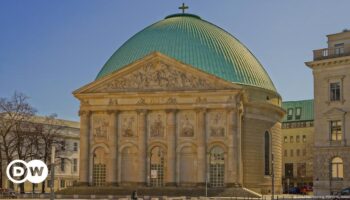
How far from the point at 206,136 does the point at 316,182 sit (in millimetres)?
15079

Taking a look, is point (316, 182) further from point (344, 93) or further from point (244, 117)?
point (244, 117)

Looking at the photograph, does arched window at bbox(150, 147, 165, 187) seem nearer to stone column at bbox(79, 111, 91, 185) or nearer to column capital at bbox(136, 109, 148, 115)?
column capital at bbox(136, 109, 148, 115)

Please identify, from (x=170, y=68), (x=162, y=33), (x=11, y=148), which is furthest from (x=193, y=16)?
(x=11, y=148)

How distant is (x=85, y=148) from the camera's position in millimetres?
85562

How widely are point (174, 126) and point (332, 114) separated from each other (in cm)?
1959

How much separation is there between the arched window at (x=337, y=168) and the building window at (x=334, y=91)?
658 centimetres

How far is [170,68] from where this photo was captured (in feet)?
273

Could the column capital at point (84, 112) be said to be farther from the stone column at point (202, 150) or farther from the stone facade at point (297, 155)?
the stone facade at point (297, 155)

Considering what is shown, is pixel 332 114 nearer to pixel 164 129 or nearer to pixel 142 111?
pixel 164 129

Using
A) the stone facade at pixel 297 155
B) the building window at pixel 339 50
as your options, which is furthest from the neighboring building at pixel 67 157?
the building window at pixel 339 50

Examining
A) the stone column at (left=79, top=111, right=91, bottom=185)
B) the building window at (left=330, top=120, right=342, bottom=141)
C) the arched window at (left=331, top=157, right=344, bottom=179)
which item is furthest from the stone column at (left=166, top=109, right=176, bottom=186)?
the arched window at (left=331, top=157, right=344, bottom=179)

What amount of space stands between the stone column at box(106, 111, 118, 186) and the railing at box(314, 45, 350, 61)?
26.2 meters

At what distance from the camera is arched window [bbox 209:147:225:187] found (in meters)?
81.8

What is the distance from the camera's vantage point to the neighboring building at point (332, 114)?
72.0 meters
